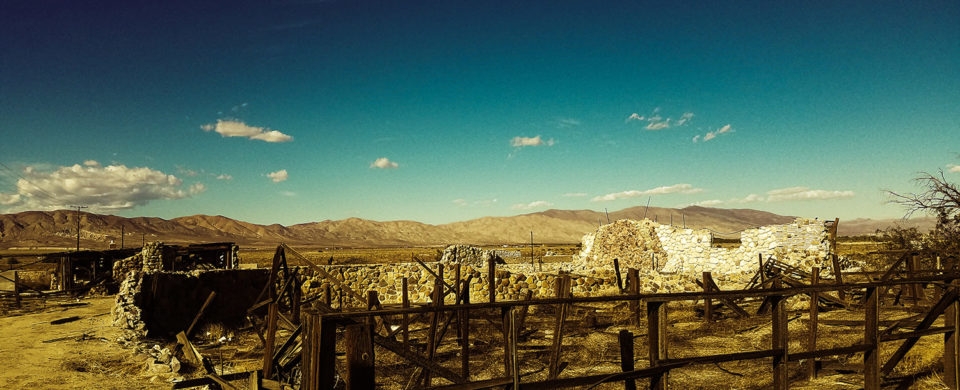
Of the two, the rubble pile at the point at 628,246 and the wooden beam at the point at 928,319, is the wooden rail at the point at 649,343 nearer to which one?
the wooden beam at the point at 928,319

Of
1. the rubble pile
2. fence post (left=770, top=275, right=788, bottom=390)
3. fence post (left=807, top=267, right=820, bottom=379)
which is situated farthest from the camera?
the rubble pile

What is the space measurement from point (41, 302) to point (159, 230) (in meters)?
164

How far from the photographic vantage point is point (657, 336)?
4.71 m

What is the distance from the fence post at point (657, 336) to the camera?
460 cm

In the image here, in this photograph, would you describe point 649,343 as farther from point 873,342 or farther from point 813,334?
point 813,334

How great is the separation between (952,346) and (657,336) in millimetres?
4512

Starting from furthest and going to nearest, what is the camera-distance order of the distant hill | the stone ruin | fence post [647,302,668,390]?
1. the distant hill
2. the stone ruin
3. fence post [647,302,668,390]

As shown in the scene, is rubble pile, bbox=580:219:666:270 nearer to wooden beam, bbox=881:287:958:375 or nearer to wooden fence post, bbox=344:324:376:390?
wooden beam, bbox=881:287:958:375

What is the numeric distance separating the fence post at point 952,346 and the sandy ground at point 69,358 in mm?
11653

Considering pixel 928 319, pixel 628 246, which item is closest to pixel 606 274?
pixel 628 246

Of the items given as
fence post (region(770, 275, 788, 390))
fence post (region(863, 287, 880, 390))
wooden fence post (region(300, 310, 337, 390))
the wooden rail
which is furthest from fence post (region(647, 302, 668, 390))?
wooden fence post (region(300, 310, 337, 390))

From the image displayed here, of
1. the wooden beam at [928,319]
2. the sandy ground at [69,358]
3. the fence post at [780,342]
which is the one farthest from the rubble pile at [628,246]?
the sandy ground at [69,358]

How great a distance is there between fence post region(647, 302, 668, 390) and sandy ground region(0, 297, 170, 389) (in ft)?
26.6

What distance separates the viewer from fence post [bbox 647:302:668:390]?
4.60 m
